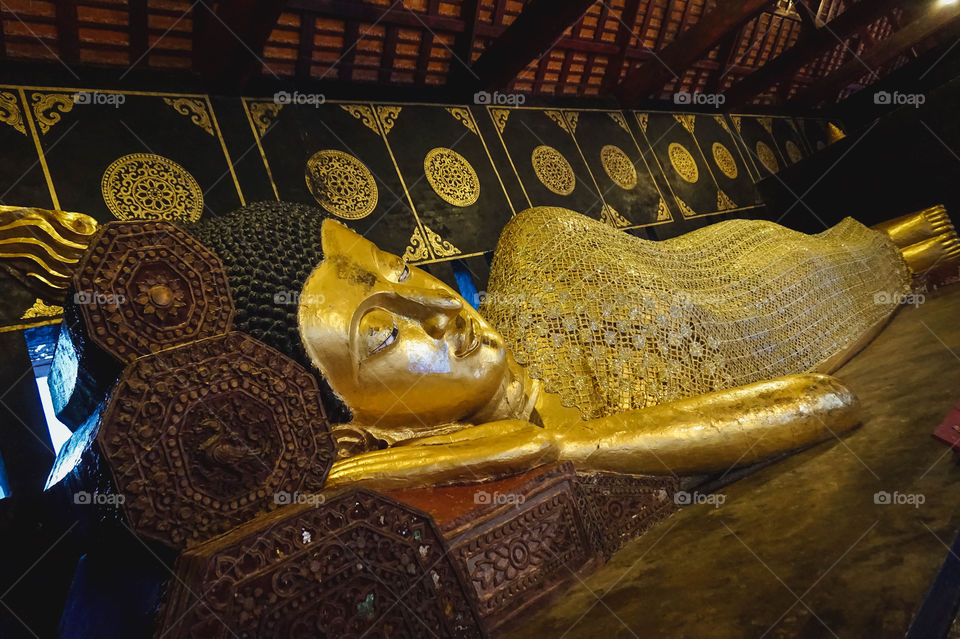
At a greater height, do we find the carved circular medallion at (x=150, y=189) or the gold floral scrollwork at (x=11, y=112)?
the gold floral scrollwork at (x=11, y=112)

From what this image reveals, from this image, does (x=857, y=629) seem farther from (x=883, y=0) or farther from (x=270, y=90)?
(x=883, y=0)

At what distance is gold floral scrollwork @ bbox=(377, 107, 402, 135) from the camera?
4.13 m

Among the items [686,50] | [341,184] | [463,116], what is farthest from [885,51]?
[341,184]

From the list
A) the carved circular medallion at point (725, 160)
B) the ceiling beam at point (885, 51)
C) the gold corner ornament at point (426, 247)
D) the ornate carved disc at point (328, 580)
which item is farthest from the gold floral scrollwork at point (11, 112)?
the ceiling beam at point (885, 51)

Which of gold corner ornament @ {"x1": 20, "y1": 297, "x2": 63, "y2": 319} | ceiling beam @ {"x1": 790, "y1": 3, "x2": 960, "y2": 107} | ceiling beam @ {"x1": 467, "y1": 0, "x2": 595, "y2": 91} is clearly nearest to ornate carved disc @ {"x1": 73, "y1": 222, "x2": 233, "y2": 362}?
gold corner ornament @ {"x1": 20, "y1": 297, "x2": 63, "y2": 319}

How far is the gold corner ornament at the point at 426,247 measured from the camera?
3832mm

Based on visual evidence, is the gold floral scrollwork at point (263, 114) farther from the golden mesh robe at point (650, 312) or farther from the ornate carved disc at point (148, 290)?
the ornate carved disc at point (148, 290)

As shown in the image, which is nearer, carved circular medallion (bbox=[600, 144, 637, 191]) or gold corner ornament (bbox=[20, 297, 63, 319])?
gold corner ornament (bbox=[20, 297, 63, 319])

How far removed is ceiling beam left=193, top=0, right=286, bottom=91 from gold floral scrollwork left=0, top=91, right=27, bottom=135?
955 mm

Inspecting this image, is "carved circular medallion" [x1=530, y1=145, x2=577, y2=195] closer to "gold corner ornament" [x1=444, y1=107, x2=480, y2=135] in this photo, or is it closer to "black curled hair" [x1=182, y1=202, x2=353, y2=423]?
"gold corner ornament" [x1=444, y1=107, x2=480, y2=135]

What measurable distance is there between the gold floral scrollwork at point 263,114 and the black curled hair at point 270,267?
2.16m

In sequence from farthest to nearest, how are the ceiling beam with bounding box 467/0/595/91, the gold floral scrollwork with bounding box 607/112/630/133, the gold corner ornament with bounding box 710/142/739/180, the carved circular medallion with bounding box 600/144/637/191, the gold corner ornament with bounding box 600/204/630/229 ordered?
the gold corner ornament with bounding box 710/142/739/180 → the gold floral scrollwork with bounding box 607/112/630/133 → the carved circular medallion with bounding box 600/144/637/191 → the gold corner ornament with bounding box 600/204/630/229 → the ceiling beam with bounding box 467/0/595/91

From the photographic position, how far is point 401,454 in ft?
5.01

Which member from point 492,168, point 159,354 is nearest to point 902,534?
point 159,354
